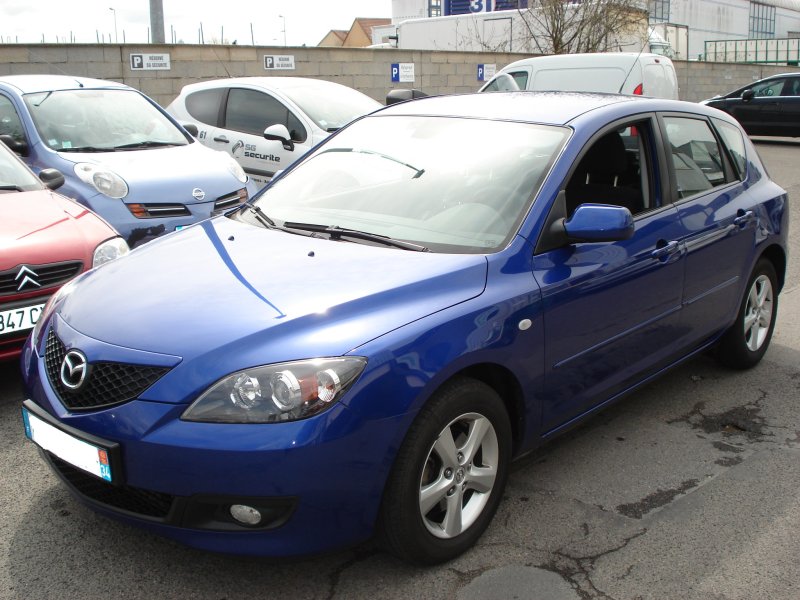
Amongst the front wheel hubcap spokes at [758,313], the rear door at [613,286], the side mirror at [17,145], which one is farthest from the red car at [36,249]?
the front wheel hubcap spokes at [758,313]

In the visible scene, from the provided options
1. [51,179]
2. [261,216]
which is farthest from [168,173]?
[261,216]

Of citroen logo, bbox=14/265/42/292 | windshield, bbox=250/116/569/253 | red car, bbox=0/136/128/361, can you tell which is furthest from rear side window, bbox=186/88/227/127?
windshield, bbox=250/116/569/253

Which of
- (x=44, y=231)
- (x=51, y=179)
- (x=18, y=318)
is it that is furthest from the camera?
(x=51, y=179)

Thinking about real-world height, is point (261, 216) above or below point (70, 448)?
above

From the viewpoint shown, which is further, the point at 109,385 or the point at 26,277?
the point at 26,277

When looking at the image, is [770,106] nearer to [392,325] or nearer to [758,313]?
[758,313]

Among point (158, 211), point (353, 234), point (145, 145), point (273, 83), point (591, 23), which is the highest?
point (591, 23)

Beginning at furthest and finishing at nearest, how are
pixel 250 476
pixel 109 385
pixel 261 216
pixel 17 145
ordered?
1. pixel 17 145
2. pixel 261 216
3. pixel 109 385
4. pixel 250 476

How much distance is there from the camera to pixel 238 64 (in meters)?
16.2

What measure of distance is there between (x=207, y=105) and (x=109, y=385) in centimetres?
833

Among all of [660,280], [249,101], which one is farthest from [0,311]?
[249,101]

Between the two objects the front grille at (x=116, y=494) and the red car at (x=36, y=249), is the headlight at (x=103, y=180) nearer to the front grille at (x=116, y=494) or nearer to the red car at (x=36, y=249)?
the red car at (x=36, y=249)

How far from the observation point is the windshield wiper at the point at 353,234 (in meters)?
3.40

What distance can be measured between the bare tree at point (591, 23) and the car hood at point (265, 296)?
964 inches
